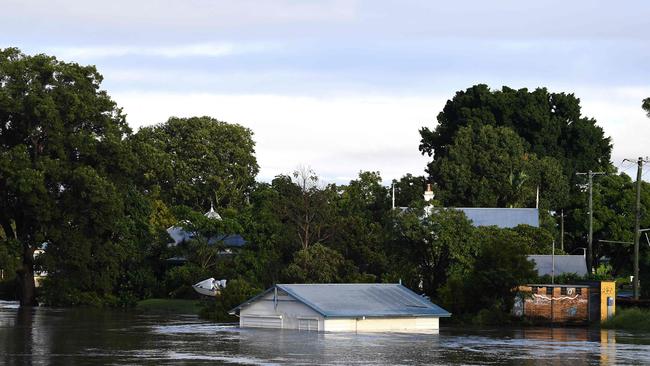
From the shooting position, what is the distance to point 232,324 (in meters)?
60.2

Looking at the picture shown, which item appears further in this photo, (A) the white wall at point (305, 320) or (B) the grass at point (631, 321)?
(B) the grass at point (631, 321)

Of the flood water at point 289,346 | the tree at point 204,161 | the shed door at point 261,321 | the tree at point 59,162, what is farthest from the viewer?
the tree at point 204,161

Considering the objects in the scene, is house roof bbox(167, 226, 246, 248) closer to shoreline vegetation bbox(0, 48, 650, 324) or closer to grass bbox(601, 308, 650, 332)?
shoreline vegetation bbox(0, 48, 650, 324)

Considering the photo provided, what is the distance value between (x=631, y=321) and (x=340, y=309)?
17.1 meters

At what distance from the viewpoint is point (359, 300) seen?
53781 mm

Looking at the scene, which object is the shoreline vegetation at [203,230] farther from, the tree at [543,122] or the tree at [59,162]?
the tree at [543,122]

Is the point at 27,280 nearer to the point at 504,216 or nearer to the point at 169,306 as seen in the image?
the point at 169,306

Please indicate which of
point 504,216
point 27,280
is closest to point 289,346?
point 27,280

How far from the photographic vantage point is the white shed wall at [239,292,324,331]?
5216 centimetres

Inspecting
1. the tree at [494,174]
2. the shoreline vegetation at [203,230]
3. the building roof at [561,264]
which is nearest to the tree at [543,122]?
the tree at [494,174]

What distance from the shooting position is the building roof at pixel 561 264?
73188mm

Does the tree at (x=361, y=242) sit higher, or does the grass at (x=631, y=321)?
the tree at (x=361, y=242)

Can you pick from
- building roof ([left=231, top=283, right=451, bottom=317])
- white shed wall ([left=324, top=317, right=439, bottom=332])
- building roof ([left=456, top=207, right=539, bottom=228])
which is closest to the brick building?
building roof ([left=231, top=283, right=451, bottom=317])

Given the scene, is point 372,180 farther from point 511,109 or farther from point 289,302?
point 289,302
